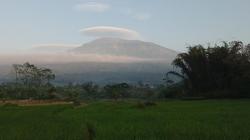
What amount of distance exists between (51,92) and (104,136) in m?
59.5

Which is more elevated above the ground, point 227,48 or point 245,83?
point 227,48

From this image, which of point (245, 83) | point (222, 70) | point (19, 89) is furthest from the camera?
point (19, 89)

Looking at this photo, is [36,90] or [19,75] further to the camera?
[19,75]

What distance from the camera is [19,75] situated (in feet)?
350

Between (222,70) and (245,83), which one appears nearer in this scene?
(245,83)

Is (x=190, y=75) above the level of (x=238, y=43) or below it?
below

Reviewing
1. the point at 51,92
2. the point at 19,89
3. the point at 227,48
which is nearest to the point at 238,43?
the point at 227,48

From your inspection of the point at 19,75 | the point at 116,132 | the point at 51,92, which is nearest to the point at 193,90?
the point at 51,92

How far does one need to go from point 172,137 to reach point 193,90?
160 feet

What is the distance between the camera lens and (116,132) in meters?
14.3

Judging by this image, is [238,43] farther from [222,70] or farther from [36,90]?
[36,90]

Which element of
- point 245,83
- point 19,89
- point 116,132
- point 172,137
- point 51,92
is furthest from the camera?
point 19,89

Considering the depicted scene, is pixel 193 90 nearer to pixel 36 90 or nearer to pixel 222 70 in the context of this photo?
pixel 222 70

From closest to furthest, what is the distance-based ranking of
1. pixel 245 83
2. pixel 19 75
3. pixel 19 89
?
pixel 245 83, pixel 19 89, pixel 19 75
